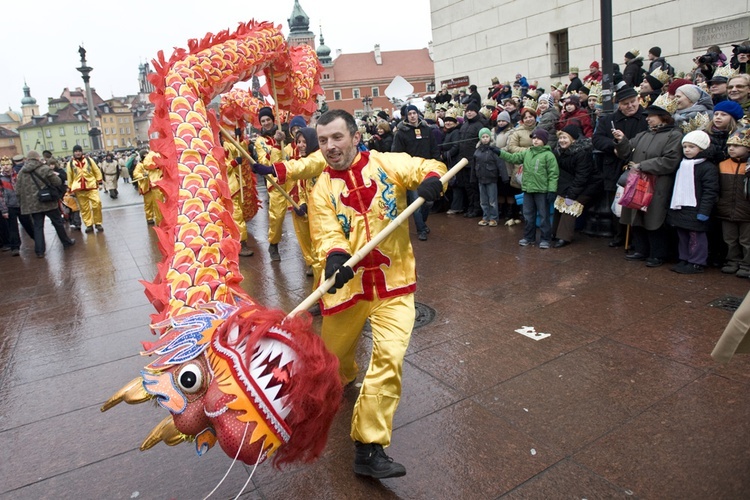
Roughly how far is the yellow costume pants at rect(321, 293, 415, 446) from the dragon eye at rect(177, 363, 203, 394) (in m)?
0.89

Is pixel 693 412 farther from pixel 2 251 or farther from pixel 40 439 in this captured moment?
pixel 2 251

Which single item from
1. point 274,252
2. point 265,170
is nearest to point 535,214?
point 274,252

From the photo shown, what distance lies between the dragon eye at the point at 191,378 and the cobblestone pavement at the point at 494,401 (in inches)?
42.1

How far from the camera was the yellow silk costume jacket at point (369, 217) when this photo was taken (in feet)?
10.9

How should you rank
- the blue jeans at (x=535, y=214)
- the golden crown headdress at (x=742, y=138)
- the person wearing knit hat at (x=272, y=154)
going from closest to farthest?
the golden crown headdress at (x=742, y=138), the person wearing knit hat at (x=272, y=154), the blue jeans at (x=535, y=214)

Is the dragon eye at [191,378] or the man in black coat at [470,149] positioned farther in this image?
the man in black coat at [470,149]

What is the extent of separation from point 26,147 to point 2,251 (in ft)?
361

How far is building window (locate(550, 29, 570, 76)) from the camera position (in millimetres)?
15102

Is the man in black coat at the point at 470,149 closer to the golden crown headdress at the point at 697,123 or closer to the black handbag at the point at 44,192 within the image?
the golden crown headdress at the point at 697,123

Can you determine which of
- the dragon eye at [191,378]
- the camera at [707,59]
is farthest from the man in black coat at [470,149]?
the dragon eye at [191,378]

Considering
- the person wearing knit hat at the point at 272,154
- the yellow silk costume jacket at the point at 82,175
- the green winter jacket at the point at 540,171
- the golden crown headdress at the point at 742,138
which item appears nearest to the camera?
the golden crown headdress at the point at 742,138

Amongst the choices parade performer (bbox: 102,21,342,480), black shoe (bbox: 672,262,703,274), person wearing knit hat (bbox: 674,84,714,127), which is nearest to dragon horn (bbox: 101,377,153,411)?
parade performer (bbox: 102,21,342,480)

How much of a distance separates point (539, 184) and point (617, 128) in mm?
1157

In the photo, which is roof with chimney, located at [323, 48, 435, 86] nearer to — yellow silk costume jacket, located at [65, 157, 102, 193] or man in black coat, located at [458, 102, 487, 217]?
yellow silk costume jacket, located at [65, 157, 102, 193]
